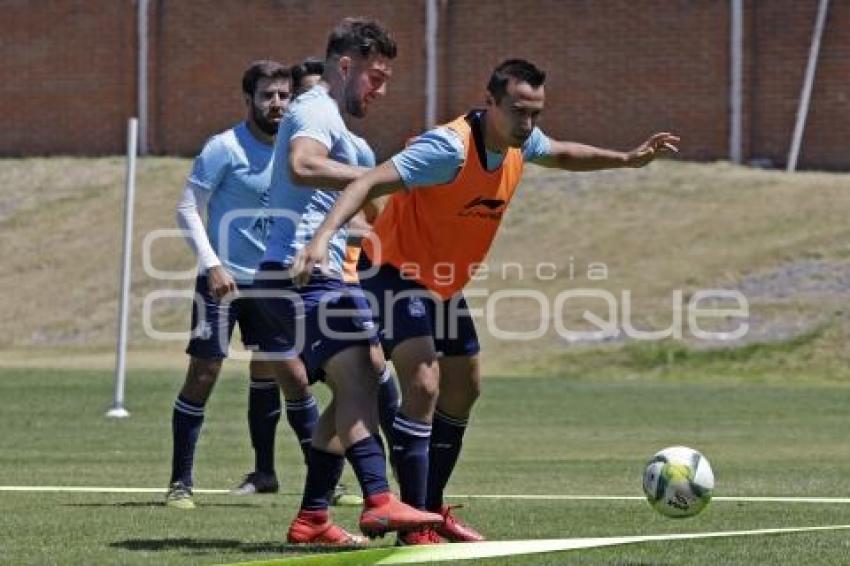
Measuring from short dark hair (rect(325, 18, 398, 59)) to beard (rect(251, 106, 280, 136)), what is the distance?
216cm

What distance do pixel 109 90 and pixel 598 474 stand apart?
29516 mm

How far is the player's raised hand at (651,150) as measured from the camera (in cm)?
1050

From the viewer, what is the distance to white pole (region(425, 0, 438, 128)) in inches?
1556

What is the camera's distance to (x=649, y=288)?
32.4 m

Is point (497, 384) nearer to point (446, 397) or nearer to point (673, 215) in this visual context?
point (673, 215)

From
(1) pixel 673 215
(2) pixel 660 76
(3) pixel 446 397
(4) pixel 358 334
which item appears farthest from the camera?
(2) pixel 660 76

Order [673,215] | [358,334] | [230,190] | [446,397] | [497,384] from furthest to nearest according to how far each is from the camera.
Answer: [673,215] → [497,384] → [230,190] → [446,397] → [358,334]

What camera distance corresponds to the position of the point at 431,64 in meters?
39.6

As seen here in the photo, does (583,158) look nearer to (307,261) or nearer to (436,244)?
(436,244)

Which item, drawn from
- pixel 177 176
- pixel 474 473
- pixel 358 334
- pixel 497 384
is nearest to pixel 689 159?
pixel 177 176

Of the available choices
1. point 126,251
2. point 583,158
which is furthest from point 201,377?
point 126,251

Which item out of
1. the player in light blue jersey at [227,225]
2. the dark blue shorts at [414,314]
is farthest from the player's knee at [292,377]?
the dark blue shorts at [414,314]

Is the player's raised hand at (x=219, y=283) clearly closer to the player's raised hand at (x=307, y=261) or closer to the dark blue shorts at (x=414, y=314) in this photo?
the dark blue shorts at (x=414, y=314)

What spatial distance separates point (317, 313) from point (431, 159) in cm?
83
